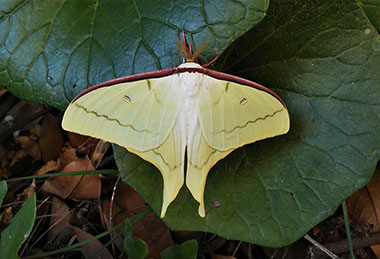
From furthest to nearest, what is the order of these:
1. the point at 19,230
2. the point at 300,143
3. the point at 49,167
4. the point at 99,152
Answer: the point at 49,167
the point at 99,152
the point at 300,143
the point at 19,230

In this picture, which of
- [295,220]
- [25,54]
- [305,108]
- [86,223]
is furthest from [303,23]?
[86,223]

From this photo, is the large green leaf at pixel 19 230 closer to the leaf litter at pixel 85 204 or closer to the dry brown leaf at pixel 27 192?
the leaf litter at pixel 85 204

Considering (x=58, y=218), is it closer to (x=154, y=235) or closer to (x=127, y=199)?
(x=127, y=199)

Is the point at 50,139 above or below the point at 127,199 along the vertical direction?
above

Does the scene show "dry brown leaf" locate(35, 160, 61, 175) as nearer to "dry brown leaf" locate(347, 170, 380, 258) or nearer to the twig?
the twig

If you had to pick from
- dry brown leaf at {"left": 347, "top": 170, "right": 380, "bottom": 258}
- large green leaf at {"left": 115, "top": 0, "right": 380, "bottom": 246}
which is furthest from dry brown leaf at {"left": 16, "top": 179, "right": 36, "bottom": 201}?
dry brown leaf at {"left": 347, "top": 170, "right": 380, "bottom": 258}

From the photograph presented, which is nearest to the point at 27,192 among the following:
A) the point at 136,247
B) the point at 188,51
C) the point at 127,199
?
the point at 127,199
